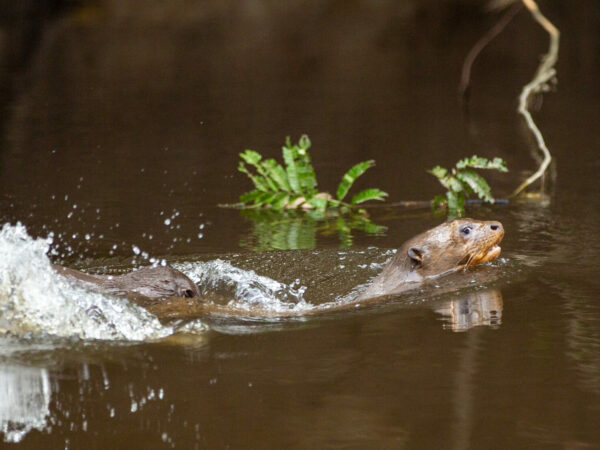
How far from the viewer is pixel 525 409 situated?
4.30 m

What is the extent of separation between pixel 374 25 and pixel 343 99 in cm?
934

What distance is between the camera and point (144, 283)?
5.64 m

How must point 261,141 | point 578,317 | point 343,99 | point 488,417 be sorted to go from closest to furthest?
point 488,417, point 578,317, point 261,141, point 343,99

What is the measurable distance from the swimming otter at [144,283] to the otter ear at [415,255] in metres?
1.42

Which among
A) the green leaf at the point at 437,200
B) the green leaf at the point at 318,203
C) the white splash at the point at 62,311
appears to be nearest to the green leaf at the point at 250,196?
the green leaf at the point at 318,203

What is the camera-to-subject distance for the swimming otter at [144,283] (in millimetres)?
5516

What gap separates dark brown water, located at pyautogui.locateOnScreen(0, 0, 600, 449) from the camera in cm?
424

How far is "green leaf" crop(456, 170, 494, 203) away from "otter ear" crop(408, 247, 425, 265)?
248 cm

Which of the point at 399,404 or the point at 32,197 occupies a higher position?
the point at 32,197

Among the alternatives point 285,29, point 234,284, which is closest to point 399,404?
point 234,284

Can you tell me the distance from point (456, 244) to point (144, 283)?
2.10 m

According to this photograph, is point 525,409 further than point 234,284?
No

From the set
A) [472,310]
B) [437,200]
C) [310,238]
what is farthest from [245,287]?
[437,200]

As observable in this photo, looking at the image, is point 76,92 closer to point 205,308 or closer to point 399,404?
point 205,308
